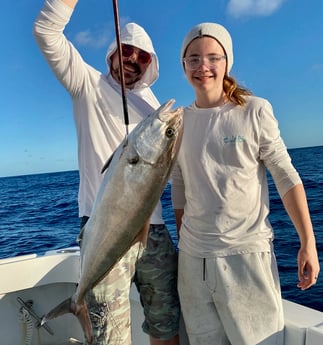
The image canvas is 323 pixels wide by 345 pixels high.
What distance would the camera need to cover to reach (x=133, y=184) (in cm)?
198

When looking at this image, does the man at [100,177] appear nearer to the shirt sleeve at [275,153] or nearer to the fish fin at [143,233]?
the fish fin at [143,233]

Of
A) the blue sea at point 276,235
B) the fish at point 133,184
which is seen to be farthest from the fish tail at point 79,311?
the blue sea at point 276,235

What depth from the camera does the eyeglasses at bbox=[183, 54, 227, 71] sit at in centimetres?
222

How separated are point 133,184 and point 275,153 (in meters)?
0.78

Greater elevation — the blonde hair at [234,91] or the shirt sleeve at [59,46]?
the shirt sleeve at [59,46]

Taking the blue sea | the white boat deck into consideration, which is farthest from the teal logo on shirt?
the blue sea

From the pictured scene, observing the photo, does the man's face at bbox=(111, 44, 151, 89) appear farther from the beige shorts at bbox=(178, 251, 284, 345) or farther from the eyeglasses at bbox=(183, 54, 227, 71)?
the beige shorts at bbox=(178, 251, 284, 345)

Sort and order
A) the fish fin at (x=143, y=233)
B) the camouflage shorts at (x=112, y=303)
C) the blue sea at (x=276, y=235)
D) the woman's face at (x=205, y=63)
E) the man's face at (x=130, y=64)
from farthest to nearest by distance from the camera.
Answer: the blue sea at (x=276, y=235) → the man's face at (x=130, y=64) → the camouflage shorts at (x=112, y=303) → the woman's face at (x=205, y=63) → the fish fin at (x=143, y=233)

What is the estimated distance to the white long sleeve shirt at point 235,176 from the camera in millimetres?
2158

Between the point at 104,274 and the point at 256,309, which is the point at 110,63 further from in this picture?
the point at 256,309

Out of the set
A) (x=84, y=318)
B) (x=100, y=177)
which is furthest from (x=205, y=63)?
(x=84, y=318)

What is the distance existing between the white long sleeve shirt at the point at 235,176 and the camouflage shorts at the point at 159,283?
28cm

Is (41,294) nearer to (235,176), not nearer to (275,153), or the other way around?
(235,176)

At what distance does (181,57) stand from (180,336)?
1.85m
